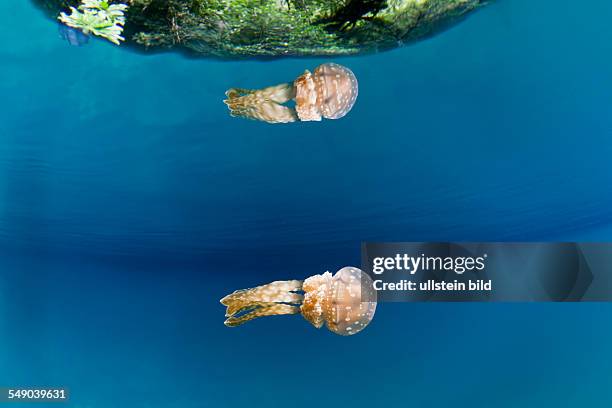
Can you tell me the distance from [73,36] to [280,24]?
1262 millimetres

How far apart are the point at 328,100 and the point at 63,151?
165 cm

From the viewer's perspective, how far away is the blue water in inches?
90.3

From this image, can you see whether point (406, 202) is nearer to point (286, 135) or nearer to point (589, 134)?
point (286, 135)

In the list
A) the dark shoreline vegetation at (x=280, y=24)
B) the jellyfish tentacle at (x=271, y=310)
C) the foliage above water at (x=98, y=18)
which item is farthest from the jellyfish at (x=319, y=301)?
the foliage above water at (x=98, y=18)

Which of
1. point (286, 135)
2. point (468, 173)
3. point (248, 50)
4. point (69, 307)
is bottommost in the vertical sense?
point (69, 307)

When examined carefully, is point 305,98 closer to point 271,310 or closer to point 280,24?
point 280,24

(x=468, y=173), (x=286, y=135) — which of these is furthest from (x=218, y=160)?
(x=468, y=173)

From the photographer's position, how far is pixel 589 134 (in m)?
→ 2.37

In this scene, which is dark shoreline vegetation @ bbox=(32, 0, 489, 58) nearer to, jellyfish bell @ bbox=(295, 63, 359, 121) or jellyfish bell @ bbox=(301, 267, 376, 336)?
jellyfish bell @ bbox=(295, 63, 359, 121)

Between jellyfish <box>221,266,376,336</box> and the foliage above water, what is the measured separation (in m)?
1.75

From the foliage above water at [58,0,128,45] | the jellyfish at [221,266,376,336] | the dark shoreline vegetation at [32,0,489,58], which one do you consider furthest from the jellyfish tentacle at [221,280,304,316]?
the foliage above water at [58,0,128,45]

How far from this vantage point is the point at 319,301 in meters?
2.17

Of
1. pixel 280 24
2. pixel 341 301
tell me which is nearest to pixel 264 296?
pixel 341 301

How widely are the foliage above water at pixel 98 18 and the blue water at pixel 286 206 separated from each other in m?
0.10
